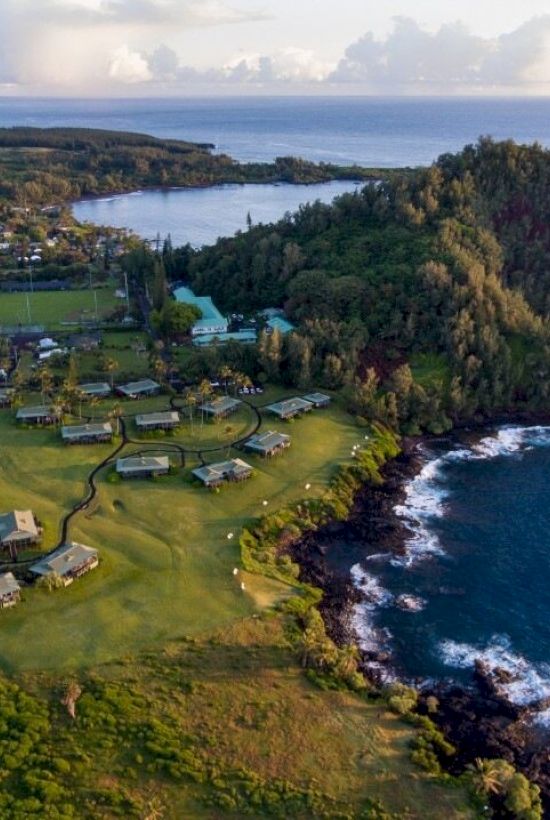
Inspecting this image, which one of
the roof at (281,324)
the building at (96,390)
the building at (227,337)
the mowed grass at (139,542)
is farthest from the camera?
the roof at (281,324)

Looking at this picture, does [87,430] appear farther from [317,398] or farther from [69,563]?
[317,398]

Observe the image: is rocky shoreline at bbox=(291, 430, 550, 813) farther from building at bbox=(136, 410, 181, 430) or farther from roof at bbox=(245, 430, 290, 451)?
building at bbox=(136, 410, 181, 430)

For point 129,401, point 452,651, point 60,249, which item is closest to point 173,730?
point 452,651

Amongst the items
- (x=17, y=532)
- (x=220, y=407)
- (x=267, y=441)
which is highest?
(x=220, y=407)

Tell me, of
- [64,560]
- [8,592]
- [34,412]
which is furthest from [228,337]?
[8,592]

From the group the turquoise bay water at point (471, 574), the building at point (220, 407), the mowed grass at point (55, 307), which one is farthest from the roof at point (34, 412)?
the turquoise bay water at point (471, 574)

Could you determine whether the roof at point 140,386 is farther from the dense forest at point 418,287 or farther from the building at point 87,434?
the dense forest at point 418,287

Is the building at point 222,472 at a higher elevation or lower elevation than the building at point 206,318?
lower
